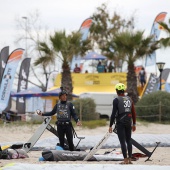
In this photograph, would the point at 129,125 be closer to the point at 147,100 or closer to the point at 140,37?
the point at 147,100

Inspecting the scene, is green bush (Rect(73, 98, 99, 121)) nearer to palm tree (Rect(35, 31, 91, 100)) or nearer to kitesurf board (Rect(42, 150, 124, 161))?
palm tree (Rect(35, 31, 91, 100))

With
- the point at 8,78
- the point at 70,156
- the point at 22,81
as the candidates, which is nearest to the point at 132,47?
the point at 8,78

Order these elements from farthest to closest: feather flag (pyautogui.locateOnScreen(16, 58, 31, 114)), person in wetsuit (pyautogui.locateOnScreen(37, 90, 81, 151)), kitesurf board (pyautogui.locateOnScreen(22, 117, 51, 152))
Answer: feather flag (pyautogui.locateOnScreen(16, 58, 31, 114)) < kitesurf board (pyautogui.locateOnScreen(22, 117, 51, 152)) < person in wetsuit (pyautogui.locateOnScreen(37, 90, 81, 151))

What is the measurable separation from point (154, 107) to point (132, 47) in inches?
169

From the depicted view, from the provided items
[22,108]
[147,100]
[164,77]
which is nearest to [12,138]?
[147,100]

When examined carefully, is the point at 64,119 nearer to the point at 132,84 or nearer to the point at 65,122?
the point at 65,122

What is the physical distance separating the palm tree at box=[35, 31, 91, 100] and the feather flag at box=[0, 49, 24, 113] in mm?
1541

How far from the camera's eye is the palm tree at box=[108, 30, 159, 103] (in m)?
28.9

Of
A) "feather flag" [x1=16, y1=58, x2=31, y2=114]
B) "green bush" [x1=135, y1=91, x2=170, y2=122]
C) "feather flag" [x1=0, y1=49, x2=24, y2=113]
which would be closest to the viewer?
"green bush" [x1=135, y1=91, x2=170, y2=122]

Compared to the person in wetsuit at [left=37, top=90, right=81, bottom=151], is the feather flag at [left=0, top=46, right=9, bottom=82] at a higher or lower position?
higher

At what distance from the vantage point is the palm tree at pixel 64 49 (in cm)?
2822

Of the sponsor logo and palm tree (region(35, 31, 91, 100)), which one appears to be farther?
the sponsor logo

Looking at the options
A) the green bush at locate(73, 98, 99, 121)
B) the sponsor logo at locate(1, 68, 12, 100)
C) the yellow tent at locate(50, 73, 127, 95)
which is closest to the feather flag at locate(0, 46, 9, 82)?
the sponsor logo at locate(1, 68, 12, 100)

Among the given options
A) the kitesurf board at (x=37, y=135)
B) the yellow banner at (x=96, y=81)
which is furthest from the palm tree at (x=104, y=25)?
the kitesurf board at (x=37, y=135)
